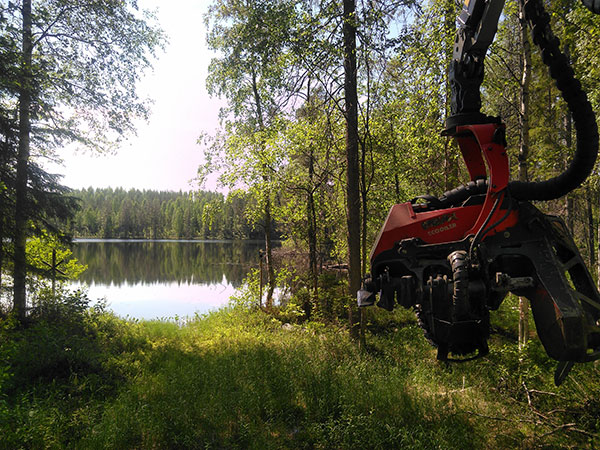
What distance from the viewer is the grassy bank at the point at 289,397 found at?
372 cm

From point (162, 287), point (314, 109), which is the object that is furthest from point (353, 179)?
point (162, 287)

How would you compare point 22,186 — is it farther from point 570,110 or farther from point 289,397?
point 570,110

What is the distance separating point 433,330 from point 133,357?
7.65 m

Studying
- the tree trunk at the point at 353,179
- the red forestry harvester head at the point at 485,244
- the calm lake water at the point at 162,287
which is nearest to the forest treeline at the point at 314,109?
the tree trunk at the point at 353,179

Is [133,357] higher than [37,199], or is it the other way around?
[37,199]

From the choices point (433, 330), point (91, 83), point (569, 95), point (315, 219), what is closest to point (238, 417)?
point (433, 330)

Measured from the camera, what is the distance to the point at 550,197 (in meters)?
1.66

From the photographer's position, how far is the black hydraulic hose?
54.4 inches

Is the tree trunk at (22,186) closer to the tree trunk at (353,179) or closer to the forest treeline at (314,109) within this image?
the forest treeline at (314,109)

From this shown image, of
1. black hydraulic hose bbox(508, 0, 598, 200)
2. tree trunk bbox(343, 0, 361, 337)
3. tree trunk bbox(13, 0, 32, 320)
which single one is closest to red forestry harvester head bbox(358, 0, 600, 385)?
black hydraulic hose bbox(508, 0, 598, 200)

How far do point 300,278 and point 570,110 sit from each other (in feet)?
34.1

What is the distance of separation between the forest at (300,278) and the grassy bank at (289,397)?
0.11 ft

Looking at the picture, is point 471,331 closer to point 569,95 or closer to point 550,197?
point 550,197

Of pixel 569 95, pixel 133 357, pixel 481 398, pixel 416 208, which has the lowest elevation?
pixel 133 357
